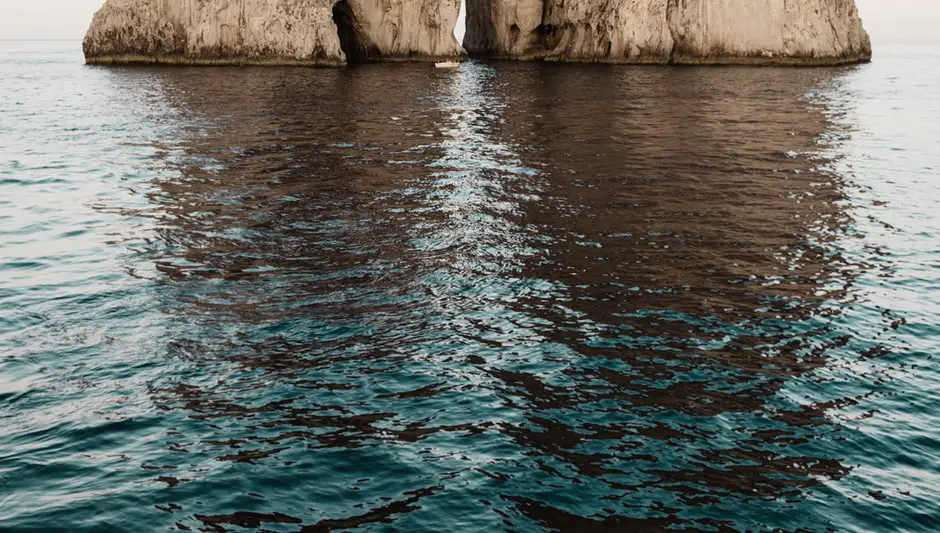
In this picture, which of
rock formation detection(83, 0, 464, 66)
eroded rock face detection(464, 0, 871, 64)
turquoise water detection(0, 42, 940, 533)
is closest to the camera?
turquoise water detection(0, 42, 940, 533)

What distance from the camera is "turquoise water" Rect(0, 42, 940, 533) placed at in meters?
8.17

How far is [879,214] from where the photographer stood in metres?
20.8

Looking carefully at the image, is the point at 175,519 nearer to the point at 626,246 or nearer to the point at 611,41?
the point at 626,246

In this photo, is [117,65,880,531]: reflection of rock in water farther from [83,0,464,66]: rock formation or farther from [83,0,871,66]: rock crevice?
[83,0,871,66]: rock crevice

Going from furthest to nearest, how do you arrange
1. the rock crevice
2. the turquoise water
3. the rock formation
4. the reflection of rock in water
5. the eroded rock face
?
the eroded rock face
the rock crevice
the rock formation
the reflection of rock in water
the turquoise water

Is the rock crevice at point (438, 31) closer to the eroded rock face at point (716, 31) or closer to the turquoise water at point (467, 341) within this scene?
the eroded rock face at point (716, 31)

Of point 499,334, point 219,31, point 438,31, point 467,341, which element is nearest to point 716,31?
point 438,31

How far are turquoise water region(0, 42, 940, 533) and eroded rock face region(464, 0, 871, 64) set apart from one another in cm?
5088

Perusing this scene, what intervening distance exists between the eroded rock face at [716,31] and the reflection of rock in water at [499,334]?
51.3m

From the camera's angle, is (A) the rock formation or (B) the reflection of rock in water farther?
(A) the rock formation

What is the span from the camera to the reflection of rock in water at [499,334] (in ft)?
27.2

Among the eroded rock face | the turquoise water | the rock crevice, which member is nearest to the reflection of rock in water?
the turquoise water

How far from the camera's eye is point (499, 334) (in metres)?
12.5

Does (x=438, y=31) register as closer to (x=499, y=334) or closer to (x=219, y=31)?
(x=219, y=31)
